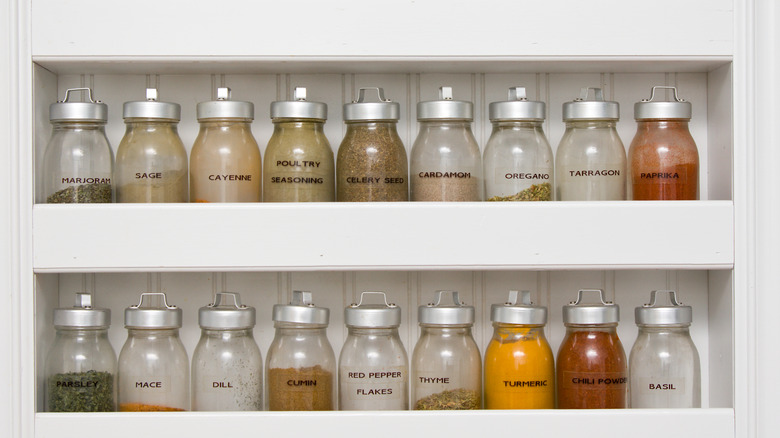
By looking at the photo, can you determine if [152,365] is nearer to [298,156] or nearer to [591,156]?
[298,156]

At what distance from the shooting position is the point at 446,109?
46.8 inches

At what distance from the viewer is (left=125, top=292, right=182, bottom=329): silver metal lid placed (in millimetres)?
1173

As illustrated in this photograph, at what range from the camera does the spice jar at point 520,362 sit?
3.81 feet

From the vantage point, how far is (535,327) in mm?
1188

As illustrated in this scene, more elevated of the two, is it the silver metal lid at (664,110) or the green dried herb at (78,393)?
the silver metal lid at (664,110)

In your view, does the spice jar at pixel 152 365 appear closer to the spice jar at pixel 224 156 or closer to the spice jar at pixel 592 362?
the spice jar at pixel 224 156

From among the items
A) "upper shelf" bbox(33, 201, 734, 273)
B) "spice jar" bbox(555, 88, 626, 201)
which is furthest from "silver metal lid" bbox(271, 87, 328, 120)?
"spice jar" bbox(555, 88, 626, 201)

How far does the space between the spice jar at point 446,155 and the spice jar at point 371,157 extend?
27mm

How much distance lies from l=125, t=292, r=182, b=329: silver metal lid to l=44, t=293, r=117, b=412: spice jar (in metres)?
0.04

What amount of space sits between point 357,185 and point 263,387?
32 centimetres

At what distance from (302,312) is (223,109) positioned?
0.99ft

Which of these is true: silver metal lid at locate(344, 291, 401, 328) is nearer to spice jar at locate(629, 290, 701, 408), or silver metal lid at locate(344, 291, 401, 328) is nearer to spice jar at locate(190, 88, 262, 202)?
spice jar at locate(190, 88, 262, 202)
